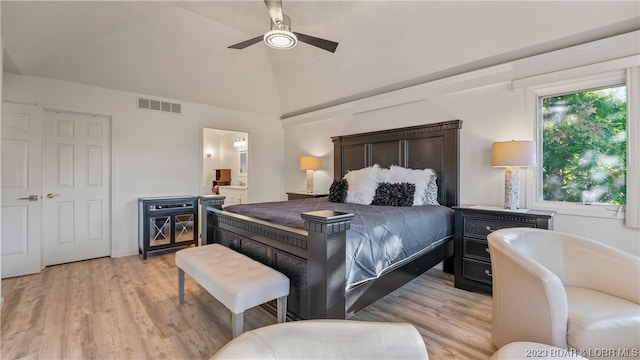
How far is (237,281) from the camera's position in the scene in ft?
6.01

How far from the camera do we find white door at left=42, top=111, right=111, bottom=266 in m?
3.72

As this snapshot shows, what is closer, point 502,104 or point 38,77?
point 502,104

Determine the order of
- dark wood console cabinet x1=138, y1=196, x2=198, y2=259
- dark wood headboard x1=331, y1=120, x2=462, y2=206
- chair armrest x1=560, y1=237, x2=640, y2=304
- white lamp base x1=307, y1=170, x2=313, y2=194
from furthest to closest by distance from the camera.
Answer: white lamp base x1=307, y1=170, x2=313, y2=194, dark wood console cabinet x1=138, y1=196, x2=198, y2=259, dark wood headboard x1=331, y1=120, x2=462, y2=206, chair armrest x1=560, y1=237, x2=640, y2=304

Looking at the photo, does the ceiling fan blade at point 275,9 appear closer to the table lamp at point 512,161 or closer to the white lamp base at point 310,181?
the table lamp at point 512,161

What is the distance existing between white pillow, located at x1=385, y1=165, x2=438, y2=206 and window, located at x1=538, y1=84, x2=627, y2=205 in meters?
1.14

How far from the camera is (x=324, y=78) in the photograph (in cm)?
442

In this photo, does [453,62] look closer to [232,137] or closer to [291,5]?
[291,5]

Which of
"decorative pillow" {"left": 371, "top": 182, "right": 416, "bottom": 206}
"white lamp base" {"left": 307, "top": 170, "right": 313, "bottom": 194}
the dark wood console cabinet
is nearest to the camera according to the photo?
"decorative pillow" {"left": 371, "top": 182, "right": 416, "bottom": 206}

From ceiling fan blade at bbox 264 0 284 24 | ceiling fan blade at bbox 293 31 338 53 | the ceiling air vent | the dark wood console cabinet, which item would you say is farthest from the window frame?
the ceiling air vent

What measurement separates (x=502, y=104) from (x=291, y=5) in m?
2.62

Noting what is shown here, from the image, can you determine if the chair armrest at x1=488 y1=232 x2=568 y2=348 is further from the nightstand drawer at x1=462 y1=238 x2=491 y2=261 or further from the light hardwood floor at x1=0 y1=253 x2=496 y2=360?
the nightstand drawer at x1=462 y1=238 x2=491 y2=261

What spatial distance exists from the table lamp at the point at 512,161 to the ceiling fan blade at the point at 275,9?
2.46 metres

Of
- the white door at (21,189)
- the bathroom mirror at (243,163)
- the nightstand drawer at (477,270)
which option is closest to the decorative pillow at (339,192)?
the nightstand drawer at (477,270)

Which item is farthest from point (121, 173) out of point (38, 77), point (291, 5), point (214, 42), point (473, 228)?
point (473, 228)
